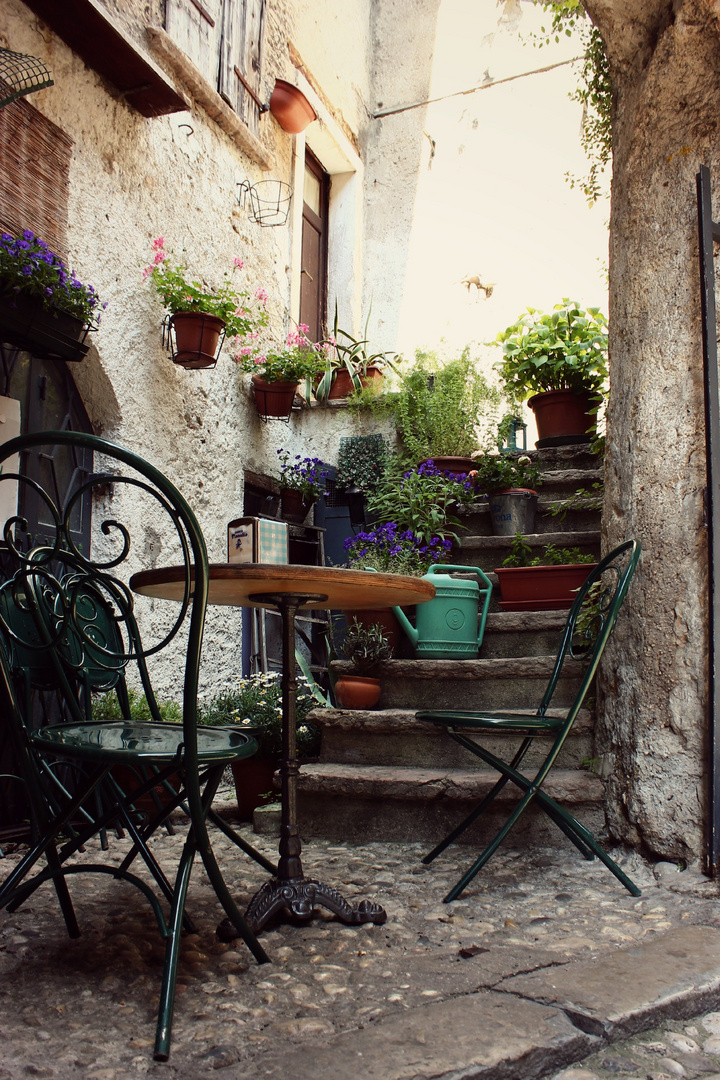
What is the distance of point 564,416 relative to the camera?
4.64m

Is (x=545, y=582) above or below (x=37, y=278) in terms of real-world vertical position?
below

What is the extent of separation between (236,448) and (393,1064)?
12.6 ft

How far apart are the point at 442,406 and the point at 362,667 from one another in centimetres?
216

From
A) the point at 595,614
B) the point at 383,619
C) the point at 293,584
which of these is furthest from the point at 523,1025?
the point at 383,619

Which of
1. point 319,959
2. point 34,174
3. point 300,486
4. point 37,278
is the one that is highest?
point 34,174

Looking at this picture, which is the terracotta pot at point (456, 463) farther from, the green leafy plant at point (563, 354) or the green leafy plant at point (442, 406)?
the green leafy plant at point (563, 354)

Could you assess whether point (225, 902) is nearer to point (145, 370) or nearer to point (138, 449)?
point (138, 449)

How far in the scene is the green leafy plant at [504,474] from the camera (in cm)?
405

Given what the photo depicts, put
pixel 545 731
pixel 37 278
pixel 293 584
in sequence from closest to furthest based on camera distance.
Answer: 1. pixel 293 584
2. pixel 545 731
3. pixel 37 278

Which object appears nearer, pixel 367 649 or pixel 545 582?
pixel 367 649

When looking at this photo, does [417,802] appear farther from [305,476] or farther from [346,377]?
[346,377]

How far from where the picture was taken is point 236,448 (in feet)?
15.3

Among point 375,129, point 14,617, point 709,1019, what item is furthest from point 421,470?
point 375,129

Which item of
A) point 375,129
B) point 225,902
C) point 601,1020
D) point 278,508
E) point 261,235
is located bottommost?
point 601,1020
